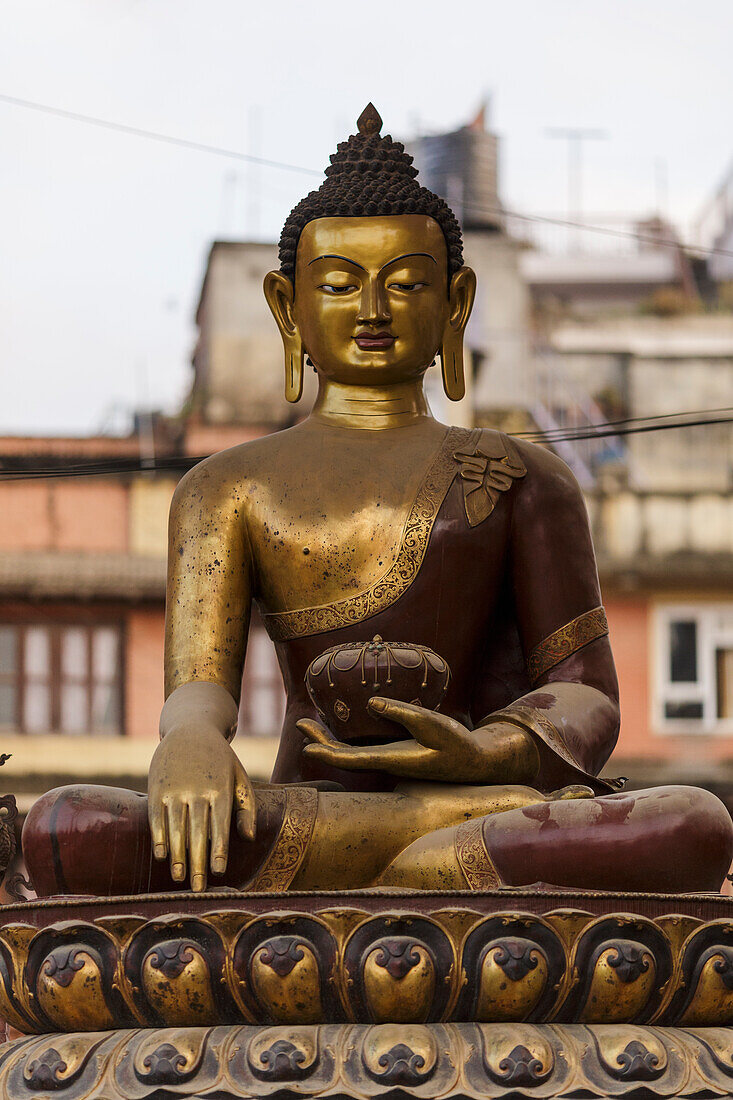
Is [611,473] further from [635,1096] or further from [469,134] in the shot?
[635,1096]

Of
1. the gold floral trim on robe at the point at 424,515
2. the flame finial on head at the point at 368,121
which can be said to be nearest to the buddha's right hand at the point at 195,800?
the gold floral trim on robe at the point at 424,515

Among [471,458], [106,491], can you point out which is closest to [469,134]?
[106,491]

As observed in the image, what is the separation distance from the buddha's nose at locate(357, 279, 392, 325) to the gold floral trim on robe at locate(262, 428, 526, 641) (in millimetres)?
422

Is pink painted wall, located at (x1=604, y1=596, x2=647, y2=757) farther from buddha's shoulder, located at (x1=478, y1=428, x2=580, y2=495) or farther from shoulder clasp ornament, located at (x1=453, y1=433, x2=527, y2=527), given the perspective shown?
shoulder clasp ornament, located at (x1=453, y1=433, x2=527, y2=527)

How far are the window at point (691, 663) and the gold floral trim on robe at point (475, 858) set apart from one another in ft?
60.0

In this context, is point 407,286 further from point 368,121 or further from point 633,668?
point 633,668

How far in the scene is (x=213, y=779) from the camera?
5.38 m

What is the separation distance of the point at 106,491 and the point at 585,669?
16676 mm

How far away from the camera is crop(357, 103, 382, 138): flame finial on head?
264 inches

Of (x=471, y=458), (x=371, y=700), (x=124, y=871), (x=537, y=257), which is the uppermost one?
(x=537, y=257)

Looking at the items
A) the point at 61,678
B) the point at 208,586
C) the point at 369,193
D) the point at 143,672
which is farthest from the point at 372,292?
the point at 61,678

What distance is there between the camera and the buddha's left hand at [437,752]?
5520 millimetres

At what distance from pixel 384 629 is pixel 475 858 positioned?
979 mm

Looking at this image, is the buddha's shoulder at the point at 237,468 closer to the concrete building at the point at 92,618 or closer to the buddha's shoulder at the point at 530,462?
the buddha's shoulder at the point at 530,462
